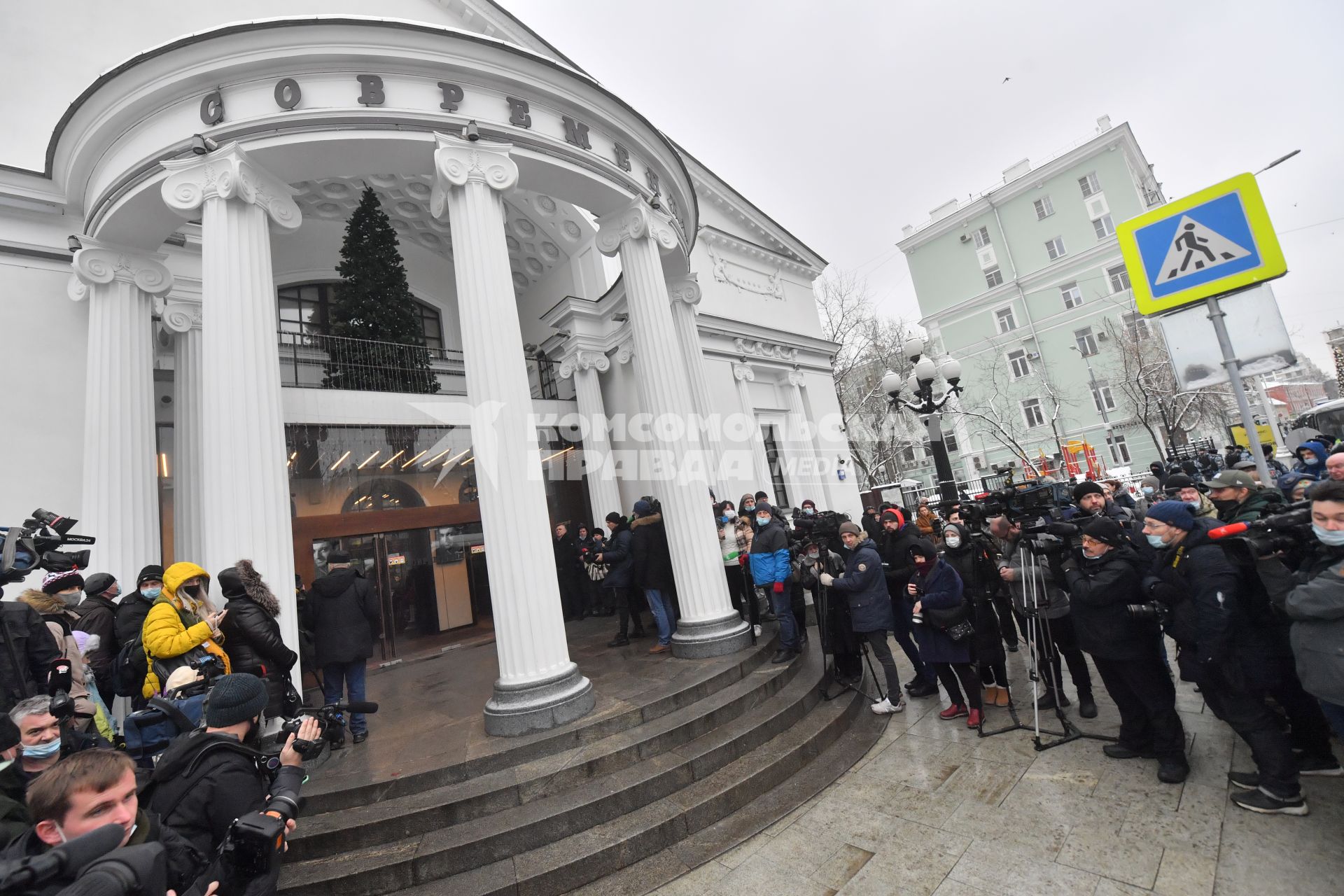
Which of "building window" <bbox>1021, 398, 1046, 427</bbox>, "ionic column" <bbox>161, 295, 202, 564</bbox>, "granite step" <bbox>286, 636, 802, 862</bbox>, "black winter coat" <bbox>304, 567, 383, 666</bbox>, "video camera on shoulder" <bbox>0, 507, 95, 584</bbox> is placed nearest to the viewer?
"video camera on shoulder" <bbox>0, 507, 95, 584</bbox>

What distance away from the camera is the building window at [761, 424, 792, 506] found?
16.0 meters

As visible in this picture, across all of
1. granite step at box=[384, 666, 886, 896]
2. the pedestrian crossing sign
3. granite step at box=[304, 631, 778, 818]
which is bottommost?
granite step at box=[384, 666, 886, 896]

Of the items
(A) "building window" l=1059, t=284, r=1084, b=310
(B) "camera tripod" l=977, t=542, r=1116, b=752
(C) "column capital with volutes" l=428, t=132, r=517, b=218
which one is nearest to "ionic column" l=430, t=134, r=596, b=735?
(C) "column capital with volutes" l=428, t=132, r=517, b=218

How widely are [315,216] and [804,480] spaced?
552 inches

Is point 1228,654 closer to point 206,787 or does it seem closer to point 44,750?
point 206,787

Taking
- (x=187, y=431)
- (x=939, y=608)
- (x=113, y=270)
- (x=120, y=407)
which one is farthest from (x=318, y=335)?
(x=939, y=608)

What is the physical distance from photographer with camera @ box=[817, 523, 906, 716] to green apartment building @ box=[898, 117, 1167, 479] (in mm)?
25357

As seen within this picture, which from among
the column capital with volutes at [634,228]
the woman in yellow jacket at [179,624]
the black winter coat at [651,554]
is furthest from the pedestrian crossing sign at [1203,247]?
the woman in yellow jacket at [179,624]

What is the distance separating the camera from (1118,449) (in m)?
29.2

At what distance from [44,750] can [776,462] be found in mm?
15128

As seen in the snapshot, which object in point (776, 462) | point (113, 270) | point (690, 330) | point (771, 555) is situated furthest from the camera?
point (776, 462)

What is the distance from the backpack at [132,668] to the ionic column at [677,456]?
4.48 meters

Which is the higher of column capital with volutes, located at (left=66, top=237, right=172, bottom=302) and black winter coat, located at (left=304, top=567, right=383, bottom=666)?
column capital with volutes, located at (left=66, top=237, right=172, bottom=302)

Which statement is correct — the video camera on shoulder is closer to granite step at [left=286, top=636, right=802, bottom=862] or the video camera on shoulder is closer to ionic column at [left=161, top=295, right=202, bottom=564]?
granite step at [left=286, top=636, right=802, bottom=862]
